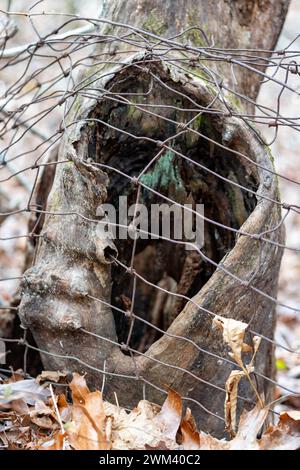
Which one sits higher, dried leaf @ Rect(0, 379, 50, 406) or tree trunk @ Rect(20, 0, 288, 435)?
tree trunk @ Rect(20, 0, 288, 435)

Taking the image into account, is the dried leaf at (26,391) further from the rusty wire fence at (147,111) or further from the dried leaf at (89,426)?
the dried leaf at (89,426)

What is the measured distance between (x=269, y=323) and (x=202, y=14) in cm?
139

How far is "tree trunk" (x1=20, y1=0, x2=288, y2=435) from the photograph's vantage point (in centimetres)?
201

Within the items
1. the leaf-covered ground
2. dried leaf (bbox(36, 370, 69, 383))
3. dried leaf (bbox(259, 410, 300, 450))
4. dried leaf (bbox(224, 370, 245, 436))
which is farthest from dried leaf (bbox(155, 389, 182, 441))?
dried leaf (bbox(36, 370, 69, 383))

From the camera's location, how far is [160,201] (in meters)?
2.57

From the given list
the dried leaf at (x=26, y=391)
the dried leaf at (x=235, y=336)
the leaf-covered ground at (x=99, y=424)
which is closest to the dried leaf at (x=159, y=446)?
the leaf-covered ground at (x=99, y=424)

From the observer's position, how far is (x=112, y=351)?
83.5 inches

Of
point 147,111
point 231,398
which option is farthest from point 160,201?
point 231,398

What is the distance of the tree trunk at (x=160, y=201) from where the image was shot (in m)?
2.01

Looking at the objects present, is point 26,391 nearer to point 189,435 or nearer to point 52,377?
point 52,377

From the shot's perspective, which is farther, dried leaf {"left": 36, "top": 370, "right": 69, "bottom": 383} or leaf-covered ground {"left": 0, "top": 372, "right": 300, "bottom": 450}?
dried leaf {"left": 36, "top": 370, "right": 69, "bottom": 383}

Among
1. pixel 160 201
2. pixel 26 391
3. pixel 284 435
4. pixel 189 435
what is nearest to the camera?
pixel 284 435

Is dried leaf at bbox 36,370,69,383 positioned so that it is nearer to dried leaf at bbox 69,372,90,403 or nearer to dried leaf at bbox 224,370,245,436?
dried leaf at bbox 69,372,90,403

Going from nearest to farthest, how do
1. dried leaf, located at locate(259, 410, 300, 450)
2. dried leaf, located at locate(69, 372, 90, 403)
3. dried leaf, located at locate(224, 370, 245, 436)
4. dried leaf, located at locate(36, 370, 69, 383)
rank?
dried leaf, located at locate(259, 410, 300, 450)
dried leaf, located at locate(224, 370, 245, 436)
dried leaf, located at locate(69, 372, 90, 403)
dried leaf, located at locate(36, 370, 69, 383)
